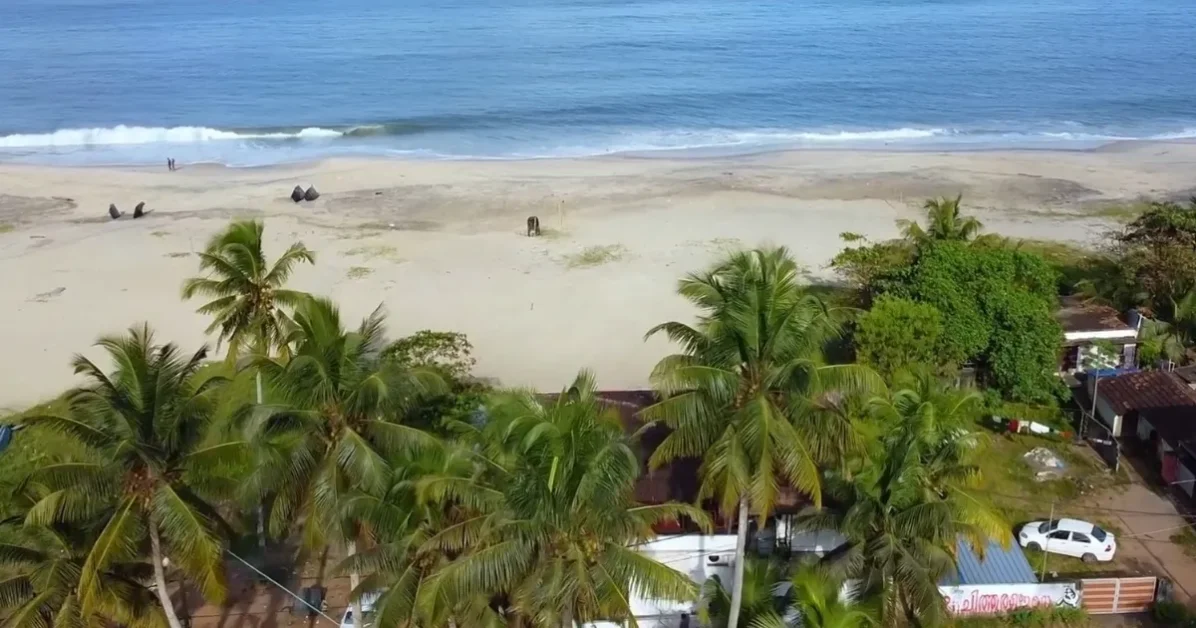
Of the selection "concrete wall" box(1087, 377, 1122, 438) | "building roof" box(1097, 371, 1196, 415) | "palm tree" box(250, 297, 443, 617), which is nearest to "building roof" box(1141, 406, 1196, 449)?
"building roof" box(1097, 371, 1196, 415)

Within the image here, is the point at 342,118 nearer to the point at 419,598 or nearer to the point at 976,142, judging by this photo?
the point at 976,142

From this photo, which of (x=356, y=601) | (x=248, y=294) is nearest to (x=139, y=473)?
(x=356, y=601)

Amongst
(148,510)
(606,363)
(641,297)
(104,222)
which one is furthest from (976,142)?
(148,510)

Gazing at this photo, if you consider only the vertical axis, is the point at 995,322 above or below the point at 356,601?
above

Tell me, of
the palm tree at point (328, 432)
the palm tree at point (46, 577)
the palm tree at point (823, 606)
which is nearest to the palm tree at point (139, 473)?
the palm tree at point (46, 577)

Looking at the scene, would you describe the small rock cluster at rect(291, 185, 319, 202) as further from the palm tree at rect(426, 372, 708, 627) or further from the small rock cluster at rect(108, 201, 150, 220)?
the palm tree at rect(426, 372, 708, 627)

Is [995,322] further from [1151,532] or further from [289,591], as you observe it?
[289,591]

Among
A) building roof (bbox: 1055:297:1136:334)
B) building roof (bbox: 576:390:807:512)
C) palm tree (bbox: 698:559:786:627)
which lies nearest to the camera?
palm tree (bbox: 698:559:786:627)
